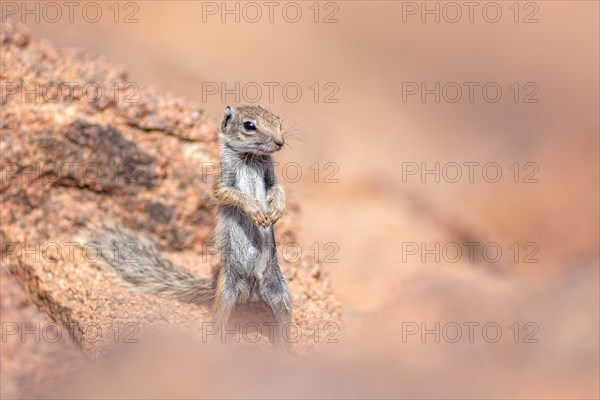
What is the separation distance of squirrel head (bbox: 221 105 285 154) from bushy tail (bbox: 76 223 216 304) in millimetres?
1305

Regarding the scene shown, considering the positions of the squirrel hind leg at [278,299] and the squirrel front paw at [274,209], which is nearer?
the squirrel front paw at [274,209]

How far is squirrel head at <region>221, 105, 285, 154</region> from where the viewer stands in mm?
6699

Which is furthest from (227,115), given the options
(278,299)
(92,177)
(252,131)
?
(92,177)

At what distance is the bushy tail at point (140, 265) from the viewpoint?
24.1ft

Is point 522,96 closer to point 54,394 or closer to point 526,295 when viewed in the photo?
point 526,295

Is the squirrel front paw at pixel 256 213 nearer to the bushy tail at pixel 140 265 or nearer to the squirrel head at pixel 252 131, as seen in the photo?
the squirrel head at pixel 252 131

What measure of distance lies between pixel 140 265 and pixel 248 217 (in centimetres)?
123

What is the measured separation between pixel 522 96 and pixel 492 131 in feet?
2.74

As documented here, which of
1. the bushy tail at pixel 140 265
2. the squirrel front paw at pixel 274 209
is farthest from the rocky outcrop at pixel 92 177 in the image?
the squirrel front paw at pixel 274 209

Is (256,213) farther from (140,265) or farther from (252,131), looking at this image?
(140,265)

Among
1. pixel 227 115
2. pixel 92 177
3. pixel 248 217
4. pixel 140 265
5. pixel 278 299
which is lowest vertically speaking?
pixel 278 299

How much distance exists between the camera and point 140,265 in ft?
24.8

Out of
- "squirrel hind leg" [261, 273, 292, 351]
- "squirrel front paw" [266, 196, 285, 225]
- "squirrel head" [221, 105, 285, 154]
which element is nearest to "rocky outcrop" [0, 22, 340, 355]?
"squirrel hind leg" [261, 273, 292, 351]

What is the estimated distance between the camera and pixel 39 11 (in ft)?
36.0
